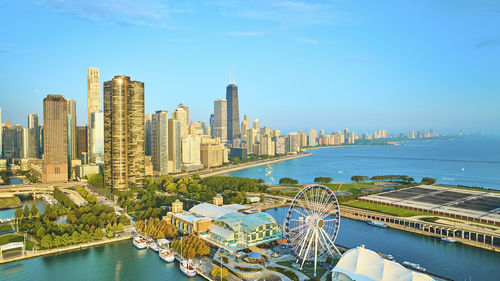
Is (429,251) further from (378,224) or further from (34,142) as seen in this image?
(34,142)

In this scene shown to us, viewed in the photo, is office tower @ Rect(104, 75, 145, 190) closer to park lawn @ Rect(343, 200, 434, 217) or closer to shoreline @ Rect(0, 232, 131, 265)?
shoreline @ Rect(0, 232, 131, 265)

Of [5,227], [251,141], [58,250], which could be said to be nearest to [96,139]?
[5,227]

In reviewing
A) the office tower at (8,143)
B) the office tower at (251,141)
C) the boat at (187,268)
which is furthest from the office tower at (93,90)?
the boat at (187,268)

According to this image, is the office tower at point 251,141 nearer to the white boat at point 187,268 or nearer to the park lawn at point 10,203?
the park lawn at point 10,203

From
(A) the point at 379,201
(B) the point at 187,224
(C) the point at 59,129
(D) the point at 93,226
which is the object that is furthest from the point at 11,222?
(A) the point at 379,201

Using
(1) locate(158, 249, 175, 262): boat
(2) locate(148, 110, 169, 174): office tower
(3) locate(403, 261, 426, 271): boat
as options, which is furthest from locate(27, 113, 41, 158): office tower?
(3) locate(403, 261, 426, 271): boat

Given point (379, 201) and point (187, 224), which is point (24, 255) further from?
point (379, 201)
